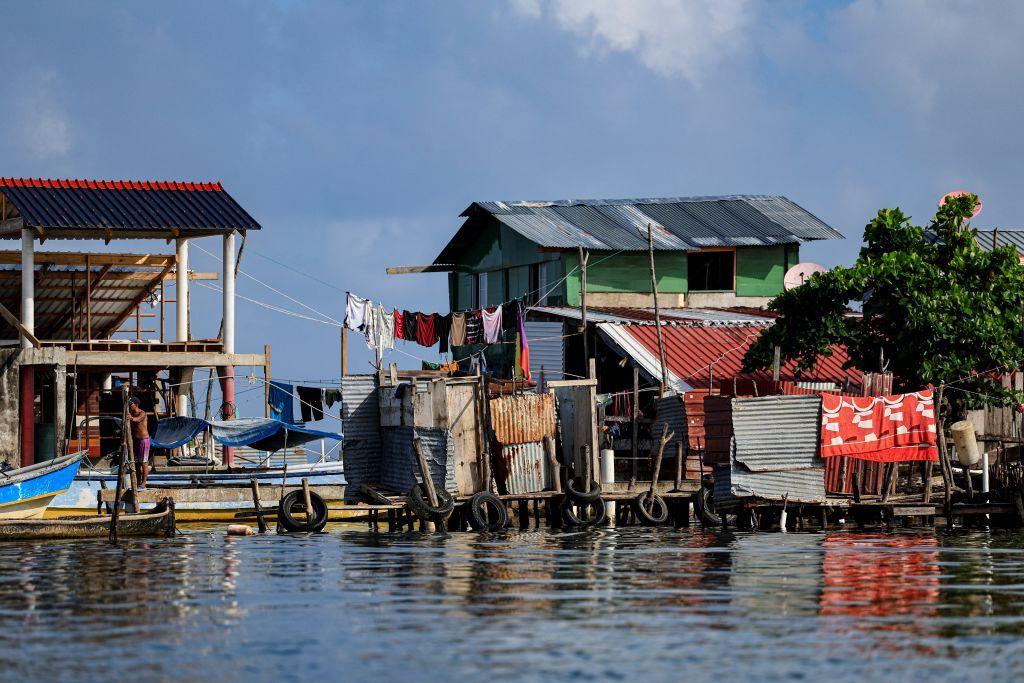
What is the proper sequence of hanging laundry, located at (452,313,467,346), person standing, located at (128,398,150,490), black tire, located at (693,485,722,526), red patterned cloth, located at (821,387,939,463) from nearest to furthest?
red patterned cloth, located at (821,387,939,463) → black tire, located at (693,485,722,526) → person standing, located at (128,398,150,490) → hanging laundry, located at (452,313,467,346)

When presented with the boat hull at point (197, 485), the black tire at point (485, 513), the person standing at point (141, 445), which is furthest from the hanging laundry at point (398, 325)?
the black tire at point (485, 513)

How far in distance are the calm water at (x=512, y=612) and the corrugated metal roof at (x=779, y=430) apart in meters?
3.52

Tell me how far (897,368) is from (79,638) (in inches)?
963

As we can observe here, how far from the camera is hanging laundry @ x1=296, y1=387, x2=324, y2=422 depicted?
3847 centimetres

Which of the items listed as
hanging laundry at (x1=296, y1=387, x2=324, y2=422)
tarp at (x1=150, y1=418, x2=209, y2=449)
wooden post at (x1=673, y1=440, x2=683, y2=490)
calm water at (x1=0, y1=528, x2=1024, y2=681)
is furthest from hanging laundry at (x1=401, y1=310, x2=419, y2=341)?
calm water at (x1=0, y1=528, x2=1024, y2=681)

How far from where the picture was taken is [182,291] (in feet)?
127

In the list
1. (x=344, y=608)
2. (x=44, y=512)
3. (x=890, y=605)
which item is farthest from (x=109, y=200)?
(x=890, y=605)

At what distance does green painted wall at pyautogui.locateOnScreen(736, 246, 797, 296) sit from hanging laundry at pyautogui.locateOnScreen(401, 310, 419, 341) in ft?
36.9

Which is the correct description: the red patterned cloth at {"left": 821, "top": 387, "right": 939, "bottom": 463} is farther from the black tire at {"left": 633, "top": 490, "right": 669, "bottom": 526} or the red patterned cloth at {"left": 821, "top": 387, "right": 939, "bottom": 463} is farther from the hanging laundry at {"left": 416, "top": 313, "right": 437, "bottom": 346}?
the hanging laundry at {"left": 416, "top": 313, "right": 437, "bottom": 346}

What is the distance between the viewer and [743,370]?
37844 mm

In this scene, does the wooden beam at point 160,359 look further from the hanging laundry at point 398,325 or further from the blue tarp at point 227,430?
the hanging laundry at point 398,325

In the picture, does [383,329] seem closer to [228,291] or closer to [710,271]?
[228,291]

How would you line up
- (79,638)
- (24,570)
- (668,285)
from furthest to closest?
(668,285) < (24,570) < (79,638)

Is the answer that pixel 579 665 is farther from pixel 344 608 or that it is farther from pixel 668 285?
pixel 668 285
